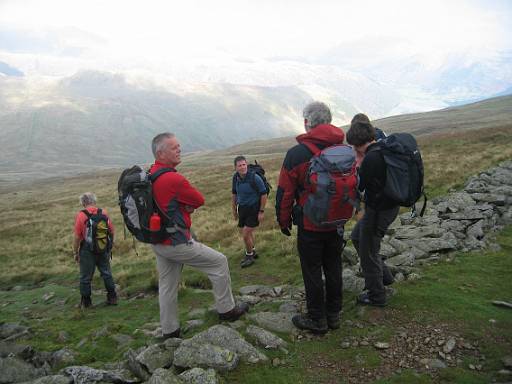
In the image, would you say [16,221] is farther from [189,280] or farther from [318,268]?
[318,268]

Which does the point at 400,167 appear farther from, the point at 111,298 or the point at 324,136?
the point at 111,298

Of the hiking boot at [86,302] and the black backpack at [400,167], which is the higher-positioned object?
the black backpack at [400,167]

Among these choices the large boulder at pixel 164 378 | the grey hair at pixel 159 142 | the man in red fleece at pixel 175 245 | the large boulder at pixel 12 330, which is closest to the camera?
the large boulder at pixel 164 378

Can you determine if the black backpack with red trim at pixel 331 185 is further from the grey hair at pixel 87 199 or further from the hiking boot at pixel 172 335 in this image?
the grey hair at pixel 87 199

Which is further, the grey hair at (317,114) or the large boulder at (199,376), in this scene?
the grey hair at (317,114)

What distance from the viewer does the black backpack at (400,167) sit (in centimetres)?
555

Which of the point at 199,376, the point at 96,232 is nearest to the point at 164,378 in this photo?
the point at 199,376

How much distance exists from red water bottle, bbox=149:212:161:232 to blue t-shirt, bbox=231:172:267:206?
211 inches

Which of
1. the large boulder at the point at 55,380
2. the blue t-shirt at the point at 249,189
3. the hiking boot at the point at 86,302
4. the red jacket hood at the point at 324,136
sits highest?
the red jacket hood at the point at 324,136

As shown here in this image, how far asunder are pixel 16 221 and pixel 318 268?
32.9 m

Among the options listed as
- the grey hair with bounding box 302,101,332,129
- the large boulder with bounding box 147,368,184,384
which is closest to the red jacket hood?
the grey hair with bounding box 302,101,332,129

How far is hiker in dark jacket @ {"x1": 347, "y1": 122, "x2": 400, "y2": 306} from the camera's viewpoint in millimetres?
5637

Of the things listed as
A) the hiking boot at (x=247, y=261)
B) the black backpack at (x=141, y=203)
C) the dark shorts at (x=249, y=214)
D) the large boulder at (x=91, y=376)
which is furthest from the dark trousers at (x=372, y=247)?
the hiking boot at (x=247, y=261)

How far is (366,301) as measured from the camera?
643cm
